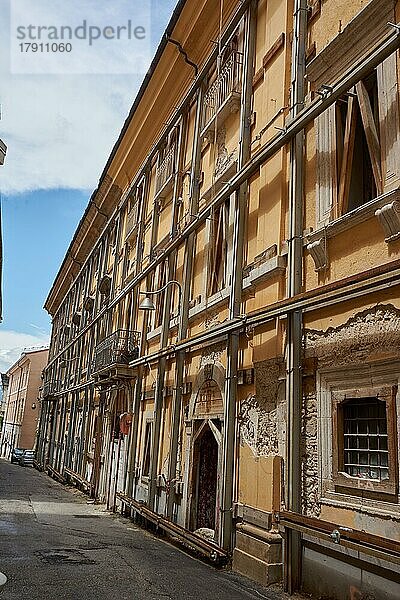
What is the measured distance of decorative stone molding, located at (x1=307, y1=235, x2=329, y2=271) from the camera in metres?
7.12

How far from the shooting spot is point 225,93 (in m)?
11.0

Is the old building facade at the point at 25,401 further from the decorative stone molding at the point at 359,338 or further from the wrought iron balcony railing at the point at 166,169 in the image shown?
the decorative stone molding at the point at 359,338

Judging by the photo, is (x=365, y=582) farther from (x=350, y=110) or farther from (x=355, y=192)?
(x=350, y=110)

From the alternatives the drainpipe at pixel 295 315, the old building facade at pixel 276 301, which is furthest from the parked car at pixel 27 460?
the drainpipe at pixel 295 315

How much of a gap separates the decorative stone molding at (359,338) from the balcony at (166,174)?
819cm

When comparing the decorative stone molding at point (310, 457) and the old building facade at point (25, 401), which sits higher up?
the old building facade at point (25, 401)

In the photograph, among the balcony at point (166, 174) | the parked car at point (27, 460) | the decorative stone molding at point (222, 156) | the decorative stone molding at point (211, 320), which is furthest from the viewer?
the parked car at point (27, 460)

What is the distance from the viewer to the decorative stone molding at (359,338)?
5.89 m

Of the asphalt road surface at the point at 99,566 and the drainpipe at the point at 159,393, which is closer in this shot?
the asphalt road surface at the point at 99,566

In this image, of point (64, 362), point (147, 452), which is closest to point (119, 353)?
point (147, 452)

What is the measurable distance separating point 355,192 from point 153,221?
902 cm

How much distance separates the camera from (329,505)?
21.1 ft

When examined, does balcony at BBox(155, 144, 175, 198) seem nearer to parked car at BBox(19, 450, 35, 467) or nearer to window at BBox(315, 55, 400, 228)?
window at BBox(315, 55, 400, 228)

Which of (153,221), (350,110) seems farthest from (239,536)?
(153,221)
